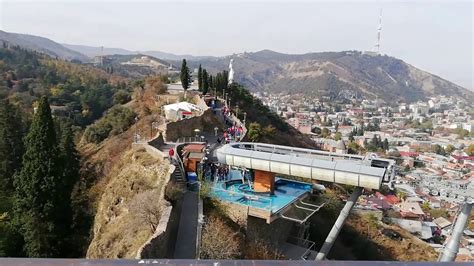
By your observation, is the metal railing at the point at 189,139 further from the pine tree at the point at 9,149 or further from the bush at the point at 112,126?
the pine tree at the point at 9,149

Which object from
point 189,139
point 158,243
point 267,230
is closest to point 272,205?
point 267,230

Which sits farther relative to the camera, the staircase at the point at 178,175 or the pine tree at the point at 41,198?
the pine tree at the point at 41,198

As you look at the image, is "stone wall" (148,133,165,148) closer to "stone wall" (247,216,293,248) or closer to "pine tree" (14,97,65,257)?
"pine tree" (14,97,65,257)

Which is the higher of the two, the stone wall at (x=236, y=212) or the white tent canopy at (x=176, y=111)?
the white tent canopy at (x=176, y=111)

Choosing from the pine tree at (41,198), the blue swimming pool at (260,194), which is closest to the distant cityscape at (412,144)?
the blue swimming pool at (260,194)

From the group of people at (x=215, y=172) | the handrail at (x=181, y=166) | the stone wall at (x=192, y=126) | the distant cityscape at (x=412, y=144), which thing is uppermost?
the stone wall at (x=192, y=126)

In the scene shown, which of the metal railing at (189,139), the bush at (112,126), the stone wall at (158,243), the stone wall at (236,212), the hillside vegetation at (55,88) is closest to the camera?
the stone wall at (158,243)

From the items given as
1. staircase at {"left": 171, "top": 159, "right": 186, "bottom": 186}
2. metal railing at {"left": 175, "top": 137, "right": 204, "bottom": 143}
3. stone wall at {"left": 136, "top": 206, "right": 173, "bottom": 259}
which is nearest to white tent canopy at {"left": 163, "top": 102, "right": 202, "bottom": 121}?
metal railing at {"left": 175, "top": 137, "right": 204, "bottom": 143}
